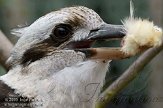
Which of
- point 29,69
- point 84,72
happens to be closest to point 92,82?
point 84,72

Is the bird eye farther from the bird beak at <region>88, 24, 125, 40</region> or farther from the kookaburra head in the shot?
the bird beak at <region>88, 24, 125, 40</region>

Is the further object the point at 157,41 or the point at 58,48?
the point at 58,48

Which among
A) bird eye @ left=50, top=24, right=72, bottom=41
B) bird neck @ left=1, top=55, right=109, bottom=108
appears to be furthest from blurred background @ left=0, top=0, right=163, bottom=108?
bird eye @ left=50, top=24, right=72, bottom=41

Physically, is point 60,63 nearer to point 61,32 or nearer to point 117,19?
point 61,32

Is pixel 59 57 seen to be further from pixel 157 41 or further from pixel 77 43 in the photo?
pixel 157 41

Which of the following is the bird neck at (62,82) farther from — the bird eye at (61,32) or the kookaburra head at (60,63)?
Answer: the bird eye at (61,32)

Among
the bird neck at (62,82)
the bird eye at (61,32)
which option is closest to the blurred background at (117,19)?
the bird neck at (62,82)

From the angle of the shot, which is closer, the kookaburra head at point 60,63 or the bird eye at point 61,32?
the kookaburra head at point 60,63
